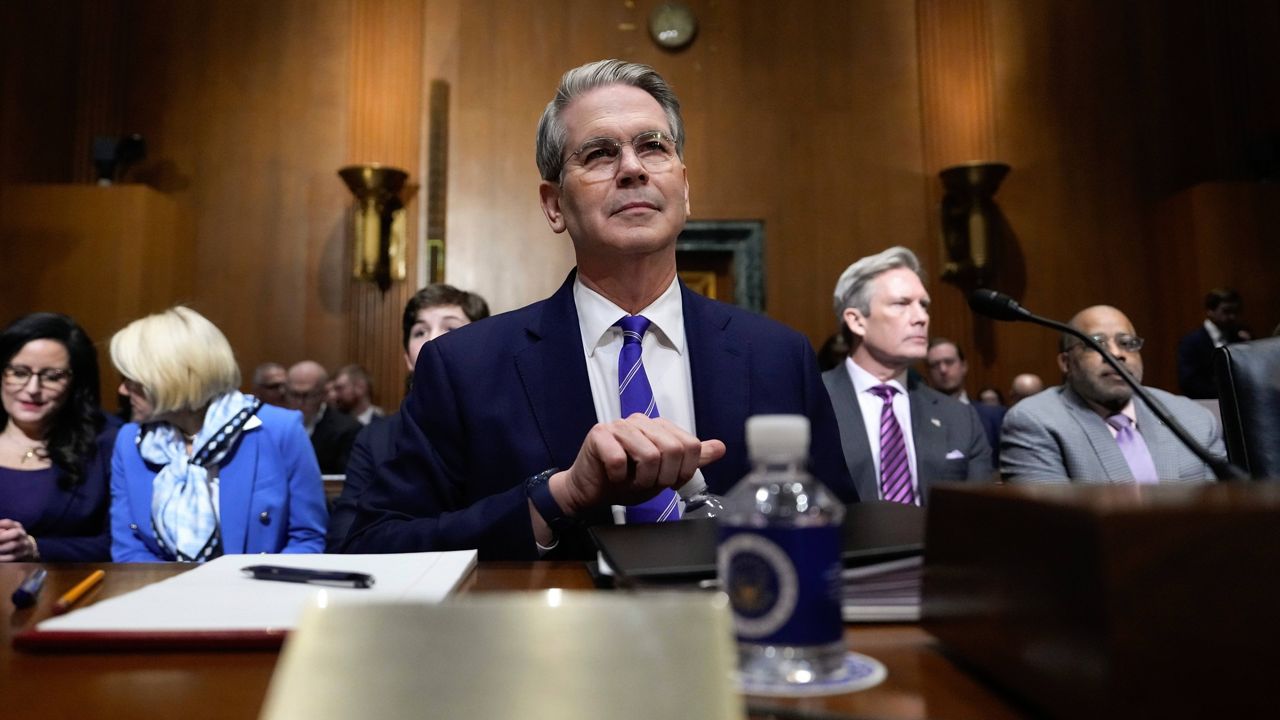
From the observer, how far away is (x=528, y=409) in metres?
1.50

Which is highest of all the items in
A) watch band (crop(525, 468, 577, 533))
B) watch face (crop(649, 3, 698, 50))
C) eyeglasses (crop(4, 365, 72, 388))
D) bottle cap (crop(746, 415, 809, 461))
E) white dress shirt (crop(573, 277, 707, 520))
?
watch face (crop(649, 3, 698, 50))

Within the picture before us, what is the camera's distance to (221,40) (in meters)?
6.71

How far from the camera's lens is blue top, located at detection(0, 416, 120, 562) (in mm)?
2801

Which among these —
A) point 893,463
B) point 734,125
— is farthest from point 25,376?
point 734,125

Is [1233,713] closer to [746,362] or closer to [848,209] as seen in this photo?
[746,362]

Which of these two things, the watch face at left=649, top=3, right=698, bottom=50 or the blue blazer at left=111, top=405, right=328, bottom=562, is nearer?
the blue blazer at left=111, top=405, right=328, bottom=562

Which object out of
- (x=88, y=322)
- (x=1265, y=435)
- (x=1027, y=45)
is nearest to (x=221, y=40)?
(x=88, y=322)

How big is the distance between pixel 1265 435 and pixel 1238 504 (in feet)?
2.75

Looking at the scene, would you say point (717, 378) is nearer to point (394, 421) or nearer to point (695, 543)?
point (695, 543)

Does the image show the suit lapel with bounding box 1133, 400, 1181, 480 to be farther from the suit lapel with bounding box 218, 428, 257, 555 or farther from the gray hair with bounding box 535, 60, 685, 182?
the suit lapel with bounding box 218, 428, 257, 555

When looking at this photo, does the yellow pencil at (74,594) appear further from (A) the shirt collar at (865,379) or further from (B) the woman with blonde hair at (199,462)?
(A) the shirt collar at (865,379)

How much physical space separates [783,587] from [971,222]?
20.7 feet

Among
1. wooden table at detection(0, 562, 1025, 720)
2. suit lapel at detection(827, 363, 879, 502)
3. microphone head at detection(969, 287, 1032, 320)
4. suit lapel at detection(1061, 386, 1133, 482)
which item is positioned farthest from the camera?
suit lapel at detection(827, 363, 879, 502)

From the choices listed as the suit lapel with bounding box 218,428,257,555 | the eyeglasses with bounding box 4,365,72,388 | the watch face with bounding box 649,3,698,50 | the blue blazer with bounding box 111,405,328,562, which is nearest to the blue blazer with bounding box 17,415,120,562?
the blue blazer with bounding box 111,405,328,562
